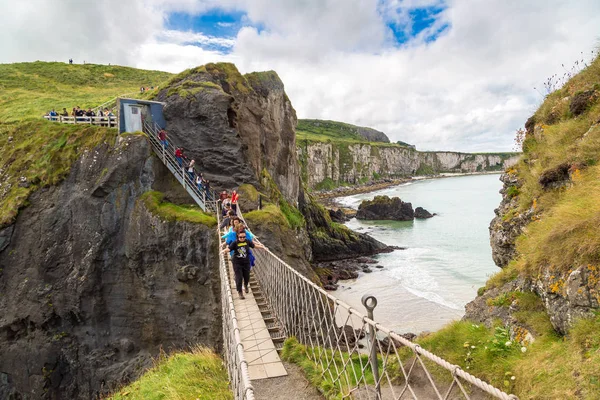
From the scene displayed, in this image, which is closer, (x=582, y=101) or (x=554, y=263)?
(x=554, y=263)

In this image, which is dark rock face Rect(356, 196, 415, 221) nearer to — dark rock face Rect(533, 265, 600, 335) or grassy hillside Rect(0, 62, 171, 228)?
grassy hillside Rect(0, 62, 171, 228)

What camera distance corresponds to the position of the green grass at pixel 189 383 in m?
6.16

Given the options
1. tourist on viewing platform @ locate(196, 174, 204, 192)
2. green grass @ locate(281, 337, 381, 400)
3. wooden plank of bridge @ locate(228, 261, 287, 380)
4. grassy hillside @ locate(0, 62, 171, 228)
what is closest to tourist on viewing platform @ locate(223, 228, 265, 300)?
wooden plank of bridge @ locate(228, 261, 287, 380)

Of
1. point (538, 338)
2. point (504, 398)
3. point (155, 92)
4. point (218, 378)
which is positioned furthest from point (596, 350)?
point (155, 92)

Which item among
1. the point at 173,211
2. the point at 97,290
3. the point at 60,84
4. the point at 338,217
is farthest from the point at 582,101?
the point at 338,217

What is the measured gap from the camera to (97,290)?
16.0 meters

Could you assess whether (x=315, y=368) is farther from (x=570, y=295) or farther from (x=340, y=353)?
(x=570, y=295)

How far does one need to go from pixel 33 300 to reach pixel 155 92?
13.0m

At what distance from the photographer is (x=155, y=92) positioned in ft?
72.9

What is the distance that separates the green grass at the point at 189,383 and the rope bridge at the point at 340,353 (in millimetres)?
294

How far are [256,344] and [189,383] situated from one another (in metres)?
1.40

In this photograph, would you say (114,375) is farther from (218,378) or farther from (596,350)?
(596,350)

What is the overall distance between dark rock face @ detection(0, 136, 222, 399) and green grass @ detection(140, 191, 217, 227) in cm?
30

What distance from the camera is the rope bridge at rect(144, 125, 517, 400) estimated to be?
13.0ft
